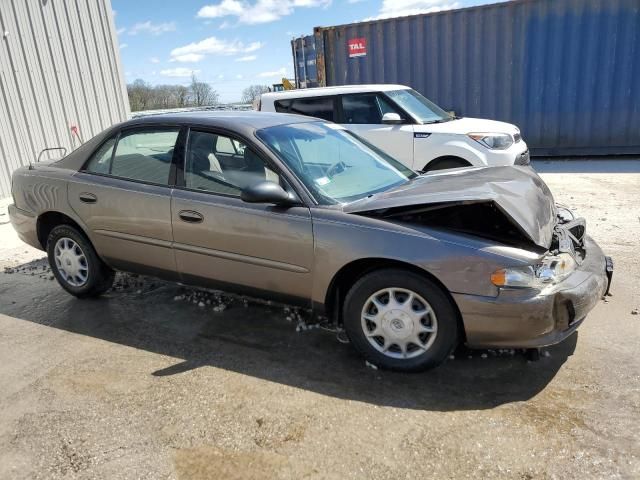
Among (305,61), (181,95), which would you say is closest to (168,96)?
(181,95)

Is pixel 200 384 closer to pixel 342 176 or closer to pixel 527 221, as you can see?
pixel 342 176

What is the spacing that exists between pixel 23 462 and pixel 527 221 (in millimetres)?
2994

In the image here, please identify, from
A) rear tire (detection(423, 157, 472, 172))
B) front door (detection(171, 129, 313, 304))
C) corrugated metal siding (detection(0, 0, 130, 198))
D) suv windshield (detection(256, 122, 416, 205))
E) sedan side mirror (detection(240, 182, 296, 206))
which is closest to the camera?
sedan side mirror (detection(240, 182, 296, 206))

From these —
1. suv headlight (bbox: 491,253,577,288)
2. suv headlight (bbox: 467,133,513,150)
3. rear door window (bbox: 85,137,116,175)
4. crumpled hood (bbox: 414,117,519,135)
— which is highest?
rear door window (bbox: 85,137,116,175)

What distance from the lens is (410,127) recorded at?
23.8ft

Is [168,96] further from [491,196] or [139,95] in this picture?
[491,196]

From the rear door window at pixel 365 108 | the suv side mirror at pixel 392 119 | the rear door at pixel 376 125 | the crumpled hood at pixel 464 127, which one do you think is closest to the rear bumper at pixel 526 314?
the crumpled hood at pixel 464 127

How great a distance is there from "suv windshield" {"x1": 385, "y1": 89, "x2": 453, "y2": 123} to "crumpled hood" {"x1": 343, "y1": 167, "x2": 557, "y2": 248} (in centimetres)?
374

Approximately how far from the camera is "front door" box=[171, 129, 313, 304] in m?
3.29

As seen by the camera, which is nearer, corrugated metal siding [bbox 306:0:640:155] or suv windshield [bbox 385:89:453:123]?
suv windshield [bbox 385:89:453:123]

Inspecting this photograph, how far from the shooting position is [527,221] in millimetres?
2943

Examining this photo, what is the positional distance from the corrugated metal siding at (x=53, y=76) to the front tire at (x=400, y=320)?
8.65 metres

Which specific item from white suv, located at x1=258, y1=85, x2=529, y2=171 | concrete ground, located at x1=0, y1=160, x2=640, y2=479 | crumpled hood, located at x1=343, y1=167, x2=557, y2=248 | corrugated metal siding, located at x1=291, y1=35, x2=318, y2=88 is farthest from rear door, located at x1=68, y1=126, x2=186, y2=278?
corrugated metal siding, located at x1=291, y1=35, x2=318, y2=88

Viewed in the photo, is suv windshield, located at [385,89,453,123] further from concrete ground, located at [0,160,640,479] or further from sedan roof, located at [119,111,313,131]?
concrete ground, located at [0,160,640,479]
